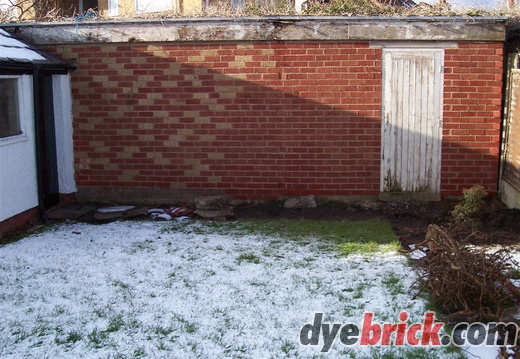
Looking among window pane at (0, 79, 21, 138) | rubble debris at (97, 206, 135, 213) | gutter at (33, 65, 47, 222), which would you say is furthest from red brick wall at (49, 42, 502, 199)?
window pane at (0, 79, 21, 138)

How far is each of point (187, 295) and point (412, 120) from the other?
483 cm

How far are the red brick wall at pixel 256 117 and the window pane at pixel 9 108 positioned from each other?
1298 mm

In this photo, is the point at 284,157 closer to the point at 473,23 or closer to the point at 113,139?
the point at 113,139

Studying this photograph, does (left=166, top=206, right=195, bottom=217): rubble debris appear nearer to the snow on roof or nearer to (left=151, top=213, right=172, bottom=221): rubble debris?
(left=151, top=213, right=172, bottom=221): rubble debris

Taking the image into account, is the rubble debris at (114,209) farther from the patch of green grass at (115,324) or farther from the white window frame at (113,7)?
the white window frame at (113,7)

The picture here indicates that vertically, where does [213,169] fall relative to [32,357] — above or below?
above

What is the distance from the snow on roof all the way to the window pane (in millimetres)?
384

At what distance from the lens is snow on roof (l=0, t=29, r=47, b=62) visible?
25.5 feet

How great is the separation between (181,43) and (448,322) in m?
5.88

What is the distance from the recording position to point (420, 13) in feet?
28.9

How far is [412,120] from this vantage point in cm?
903

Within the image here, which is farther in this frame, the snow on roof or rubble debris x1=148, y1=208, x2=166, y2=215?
rubble debris x1=148, y1=208, x2=166, y2=215

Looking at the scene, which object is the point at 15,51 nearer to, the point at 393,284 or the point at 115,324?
the point at 115,324

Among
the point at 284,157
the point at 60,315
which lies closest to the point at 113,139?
the point at 284,157
